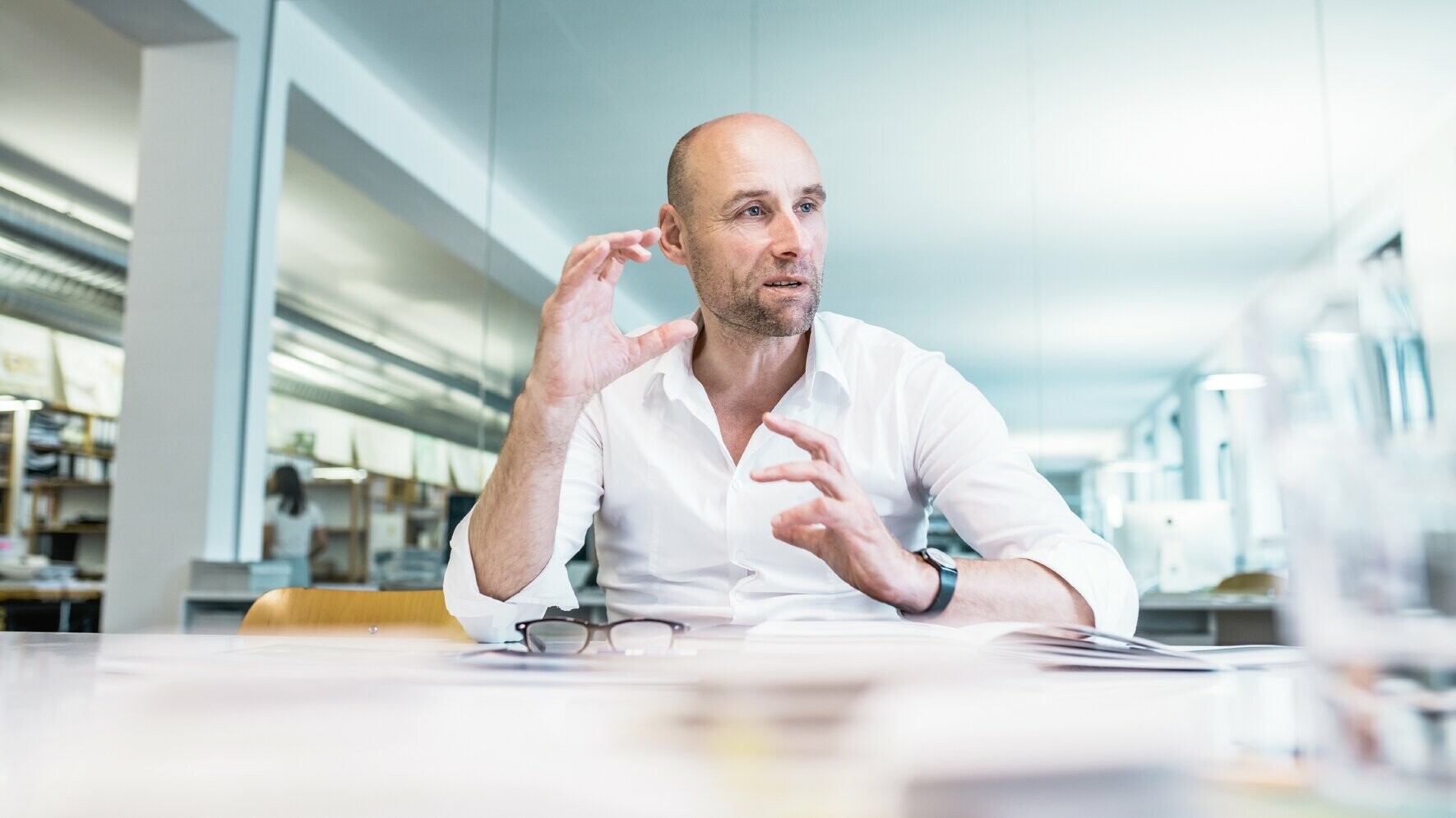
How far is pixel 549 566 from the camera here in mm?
1361

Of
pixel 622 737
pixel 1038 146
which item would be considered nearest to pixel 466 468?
pixel 1038 146

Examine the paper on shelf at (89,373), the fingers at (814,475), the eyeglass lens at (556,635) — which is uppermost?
the paper on shelf at (89,373)

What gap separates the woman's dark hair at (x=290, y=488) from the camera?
448 cm

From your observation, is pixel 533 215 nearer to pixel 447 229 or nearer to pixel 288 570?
pixel 447 229

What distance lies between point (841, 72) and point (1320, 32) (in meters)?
1.76

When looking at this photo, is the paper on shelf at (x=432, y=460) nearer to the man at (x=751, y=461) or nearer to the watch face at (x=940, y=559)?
the man at (x=751, y=461)

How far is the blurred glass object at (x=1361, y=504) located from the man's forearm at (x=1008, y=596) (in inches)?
29.6

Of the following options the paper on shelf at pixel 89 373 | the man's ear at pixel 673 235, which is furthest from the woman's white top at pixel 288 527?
the paper on shelf at pixel 89 373

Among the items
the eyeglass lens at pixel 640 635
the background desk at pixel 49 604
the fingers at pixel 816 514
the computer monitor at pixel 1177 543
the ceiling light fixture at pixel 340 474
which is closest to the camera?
the eyeglass lens at pixel 640 635

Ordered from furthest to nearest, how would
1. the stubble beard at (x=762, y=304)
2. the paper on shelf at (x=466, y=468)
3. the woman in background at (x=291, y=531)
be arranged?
1. the woman in background at (x=291, y=531)
2. the paper on shelf at (x=466, y=468)
3. the stubble beard at (x=762, y=304)

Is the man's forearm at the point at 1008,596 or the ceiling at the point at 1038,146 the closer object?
the man's forearm at the point at 1008,596

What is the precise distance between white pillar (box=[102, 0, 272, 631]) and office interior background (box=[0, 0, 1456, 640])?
0.01 m

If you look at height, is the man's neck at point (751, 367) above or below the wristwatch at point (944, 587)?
above

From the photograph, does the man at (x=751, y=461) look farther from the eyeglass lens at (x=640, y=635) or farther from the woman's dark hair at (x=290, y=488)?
the woman's dark hair at (x=290, y=488)
